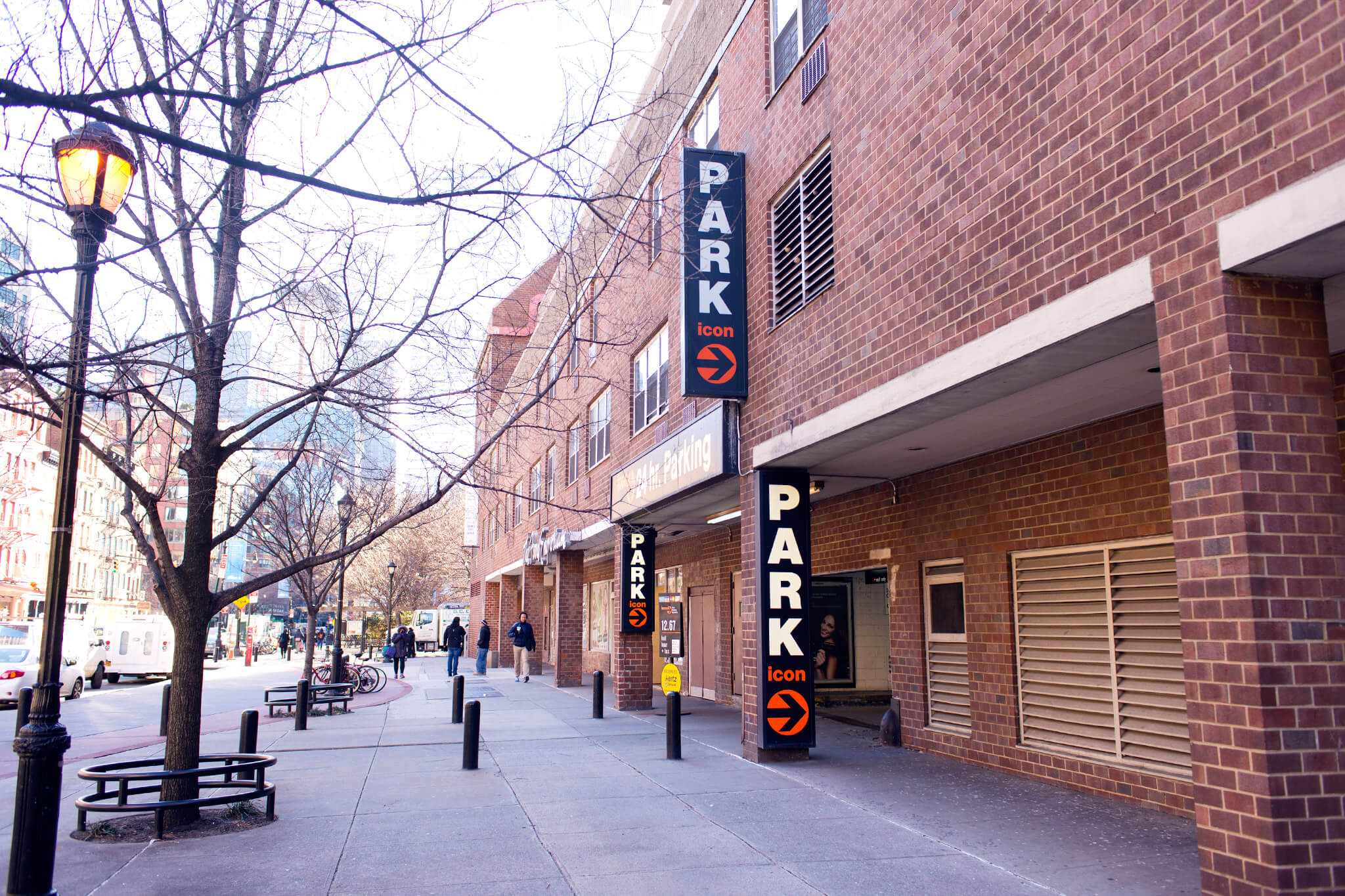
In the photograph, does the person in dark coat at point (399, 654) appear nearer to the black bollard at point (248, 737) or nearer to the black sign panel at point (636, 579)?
the black sign panel at point (636, 579)

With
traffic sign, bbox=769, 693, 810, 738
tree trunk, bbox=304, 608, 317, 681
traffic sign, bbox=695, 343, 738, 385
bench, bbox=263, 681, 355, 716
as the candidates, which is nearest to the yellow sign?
traffic sign, bbox=769, 693, 810, 738

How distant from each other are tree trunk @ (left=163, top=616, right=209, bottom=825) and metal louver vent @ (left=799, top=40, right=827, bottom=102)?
829 cm

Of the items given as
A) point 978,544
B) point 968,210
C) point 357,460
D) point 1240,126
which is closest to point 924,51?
point 968,210

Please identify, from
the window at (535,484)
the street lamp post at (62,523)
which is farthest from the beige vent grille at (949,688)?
the window at (535,484)

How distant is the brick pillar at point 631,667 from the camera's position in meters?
17.8

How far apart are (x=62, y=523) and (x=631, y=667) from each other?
41.4ft

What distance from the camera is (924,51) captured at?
8359 mm

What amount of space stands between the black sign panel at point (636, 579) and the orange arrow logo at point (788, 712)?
22.1ft

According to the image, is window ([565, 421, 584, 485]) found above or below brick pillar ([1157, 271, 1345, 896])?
above

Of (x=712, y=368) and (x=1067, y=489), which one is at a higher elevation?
(x=712, y=368)

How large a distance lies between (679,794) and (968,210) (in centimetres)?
598

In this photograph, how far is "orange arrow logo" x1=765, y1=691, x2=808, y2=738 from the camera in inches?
428

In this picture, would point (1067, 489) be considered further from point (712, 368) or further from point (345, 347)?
point (345, 347)

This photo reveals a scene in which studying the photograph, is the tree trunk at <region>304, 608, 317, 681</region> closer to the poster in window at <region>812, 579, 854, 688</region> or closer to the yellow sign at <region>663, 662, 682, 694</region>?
the yellow sign at <region>663, 662, 682, 694</region>
